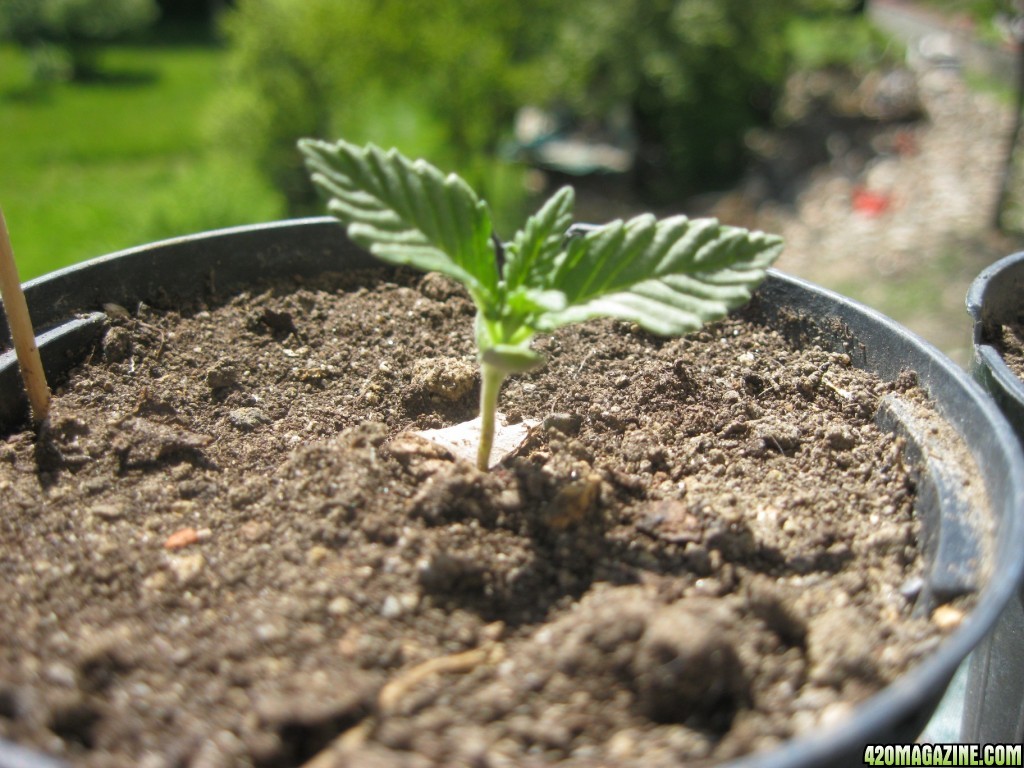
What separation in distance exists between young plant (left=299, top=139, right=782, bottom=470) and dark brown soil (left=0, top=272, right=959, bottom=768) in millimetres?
165

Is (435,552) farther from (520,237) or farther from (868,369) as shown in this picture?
(868,369)

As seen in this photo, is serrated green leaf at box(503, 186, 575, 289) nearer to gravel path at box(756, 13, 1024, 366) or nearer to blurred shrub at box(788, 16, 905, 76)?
gravel path at box(756, 13, 1024, 366)

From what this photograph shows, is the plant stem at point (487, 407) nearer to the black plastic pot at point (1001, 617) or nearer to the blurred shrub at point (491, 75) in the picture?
the black plastic pot at point (1001, 617)

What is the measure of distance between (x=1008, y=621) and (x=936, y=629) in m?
0.35

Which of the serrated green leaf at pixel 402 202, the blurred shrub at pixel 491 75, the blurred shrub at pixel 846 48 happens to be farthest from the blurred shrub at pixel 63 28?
the serrated green leaf at pixel 402 202

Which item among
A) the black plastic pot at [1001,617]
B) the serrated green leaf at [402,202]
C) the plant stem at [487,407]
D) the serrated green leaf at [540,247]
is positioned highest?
the serrated green leaf at [402,202]

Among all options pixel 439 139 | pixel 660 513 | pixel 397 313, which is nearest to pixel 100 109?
pixel 439 139

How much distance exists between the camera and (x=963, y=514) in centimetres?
73

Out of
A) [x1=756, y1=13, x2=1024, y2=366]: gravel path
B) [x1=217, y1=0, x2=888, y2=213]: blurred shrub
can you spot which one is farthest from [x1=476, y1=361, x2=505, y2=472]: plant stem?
[x1=217, y1=0, x2=888, y2=213]: blurred shrub

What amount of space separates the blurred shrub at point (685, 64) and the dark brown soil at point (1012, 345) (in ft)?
13.5

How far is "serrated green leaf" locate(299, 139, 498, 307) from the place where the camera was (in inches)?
30.5

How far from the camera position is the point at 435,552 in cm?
74

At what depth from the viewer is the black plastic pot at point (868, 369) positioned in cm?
54

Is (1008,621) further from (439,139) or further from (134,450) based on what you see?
(439,139)
